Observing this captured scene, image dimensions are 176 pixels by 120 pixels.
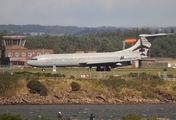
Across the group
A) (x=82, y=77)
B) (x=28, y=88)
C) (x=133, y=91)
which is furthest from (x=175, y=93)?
(x=28, y=88)

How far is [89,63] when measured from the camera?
116m

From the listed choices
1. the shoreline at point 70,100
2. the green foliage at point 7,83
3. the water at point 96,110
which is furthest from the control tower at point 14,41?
the water at point 96,110

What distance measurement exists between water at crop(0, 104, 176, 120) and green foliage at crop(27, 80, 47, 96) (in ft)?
15.3

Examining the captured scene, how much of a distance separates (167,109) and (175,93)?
10.6 meters

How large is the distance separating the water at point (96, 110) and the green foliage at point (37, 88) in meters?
4.67

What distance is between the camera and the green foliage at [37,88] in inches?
3155

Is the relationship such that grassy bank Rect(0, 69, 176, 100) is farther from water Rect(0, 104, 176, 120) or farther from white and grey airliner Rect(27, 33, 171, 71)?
white and grey airliner Rect(27, 33, 171, 71)

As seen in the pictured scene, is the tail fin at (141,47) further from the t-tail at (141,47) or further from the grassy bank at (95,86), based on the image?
the grassy bank at (95,86)

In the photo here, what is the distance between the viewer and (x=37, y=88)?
263 ft

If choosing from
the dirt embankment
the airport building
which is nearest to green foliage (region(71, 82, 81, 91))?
the dirt embankment

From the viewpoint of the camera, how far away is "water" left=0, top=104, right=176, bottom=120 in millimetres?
65250

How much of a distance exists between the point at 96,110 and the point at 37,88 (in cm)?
1189

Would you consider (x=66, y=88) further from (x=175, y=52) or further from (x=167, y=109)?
(x=175, y=52)

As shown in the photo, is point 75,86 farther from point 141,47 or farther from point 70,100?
point 141,47
